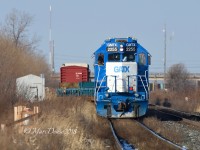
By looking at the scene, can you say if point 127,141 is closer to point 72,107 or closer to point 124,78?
point 124,78

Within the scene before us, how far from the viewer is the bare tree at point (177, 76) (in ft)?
211

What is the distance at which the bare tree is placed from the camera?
211ft

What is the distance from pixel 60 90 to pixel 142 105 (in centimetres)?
962

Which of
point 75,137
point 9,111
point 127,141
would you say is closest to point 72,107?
point 9,111

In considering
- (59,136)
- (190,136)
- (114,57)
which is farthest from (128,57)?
(59,136)

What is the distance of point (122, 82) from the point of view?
19547mm

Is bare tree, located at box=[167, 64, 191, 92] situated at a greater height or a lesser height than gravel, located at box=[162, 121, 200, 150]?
greater

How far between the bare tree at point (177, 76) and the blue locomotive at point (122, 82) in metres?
44.4

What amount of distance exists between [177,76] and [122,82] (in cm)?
4748

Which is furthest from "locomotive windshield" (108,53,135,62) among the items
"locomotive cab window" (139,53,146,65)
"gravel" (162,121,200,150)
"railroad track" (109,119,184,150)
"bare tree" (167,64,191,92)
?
"bare tree" (167,64,191,92)

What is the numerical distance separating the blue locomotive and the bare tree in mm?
44387

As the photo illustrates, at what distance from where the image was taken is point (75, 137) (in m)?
11.9

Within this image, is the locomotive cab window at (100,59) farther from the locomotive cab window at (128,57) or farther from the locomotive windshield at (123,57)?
the locomotive cab window at (128,57)

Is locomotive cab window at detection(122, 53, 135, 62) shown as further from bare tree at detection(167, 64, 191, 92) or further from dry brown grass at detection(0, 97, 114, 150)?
bare tree at detection(167, 64, 191, 92)
